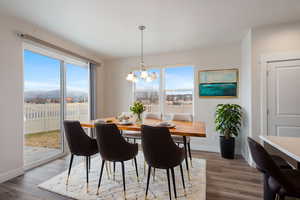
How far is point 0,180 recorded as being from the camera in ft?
7.17

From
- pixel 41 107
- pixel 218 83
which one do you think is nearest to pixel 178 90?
pixel 218 83

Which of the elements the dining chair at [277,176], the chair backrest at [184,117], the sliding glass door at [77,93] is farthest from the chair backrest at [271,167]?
the sliding glass door at [77,93]

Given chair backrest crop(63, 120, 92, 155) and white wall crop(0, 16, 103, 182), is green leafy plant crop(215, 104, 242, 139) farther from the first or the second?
white wall crop(0, 16, 103, 182)

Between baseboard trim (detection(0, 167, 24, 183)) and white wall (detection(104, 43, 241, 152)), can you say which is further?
white wall (detection(104, 43, 241, 152))

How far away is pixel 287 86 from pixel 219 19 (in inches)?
66.8

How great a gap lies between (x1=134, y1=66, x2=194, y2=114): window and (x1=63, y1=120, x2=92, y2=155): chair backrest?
253 cm

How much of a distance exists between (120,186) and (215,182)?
56.2 inches

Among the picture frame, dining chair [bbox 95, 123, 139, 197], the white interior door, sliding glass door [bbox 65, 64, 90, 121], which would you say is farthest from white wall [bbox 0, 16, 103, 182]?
the white interior door

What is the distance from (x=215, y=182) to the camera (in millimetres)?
2219

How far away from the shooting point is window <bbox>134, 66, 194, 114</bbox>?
404 cm

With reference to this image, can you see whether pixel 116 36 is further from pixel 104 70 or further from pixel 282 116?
pixel 282 116

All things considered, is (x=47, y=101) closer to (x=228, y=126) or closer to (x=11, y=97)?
(x=11, y=97)

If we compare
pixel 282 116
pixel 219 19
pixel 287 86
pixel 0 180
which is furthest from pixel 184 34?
pixel 0 180

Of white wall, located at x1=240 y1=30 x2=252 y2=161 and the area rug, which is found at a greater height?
white wall, located at x1=240 y1=30 x2=252 y2=161
